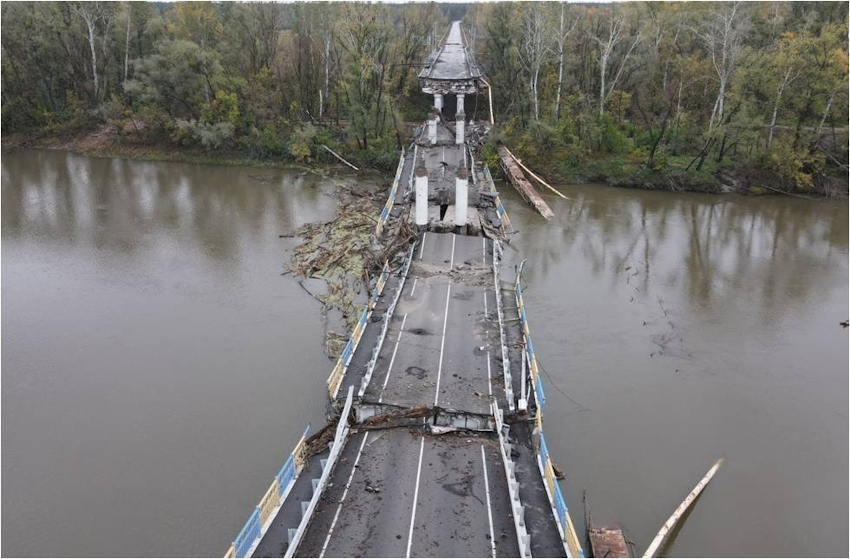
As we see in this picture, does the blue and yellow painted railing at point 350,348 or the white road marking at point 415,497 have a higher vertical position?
the blue and yellow painted railing at point 350,348

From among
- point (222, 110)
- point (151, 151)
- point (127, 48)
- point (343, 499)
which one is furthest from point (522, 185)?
point (127, 48)

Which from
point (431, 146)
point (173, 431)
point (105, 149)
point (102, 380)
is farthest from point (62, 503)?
point (105, 149)

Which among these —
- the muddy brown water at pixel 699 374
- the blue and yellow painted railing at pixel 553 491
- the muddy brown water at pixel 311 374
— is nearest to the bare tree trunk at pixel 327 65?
the muddy brown water at pixel 311 374

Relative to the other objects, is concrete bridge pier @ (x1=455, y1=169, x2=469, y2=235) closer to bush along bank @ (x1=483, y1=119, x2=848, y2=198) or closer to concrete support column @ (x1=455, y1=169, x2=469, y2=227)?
concrete support column @ (x1=455, y1=169, x2=469, y2=227)

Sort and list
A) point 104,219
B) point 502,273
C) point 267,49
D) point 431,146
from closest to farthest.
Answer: point 502,273
point 104,219
point 431,146
point 267,49

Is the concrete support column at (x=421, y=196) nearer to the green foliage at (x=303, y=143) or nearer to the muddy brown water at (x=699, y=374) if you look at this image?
the muddy brown water at (x=699, y=374)

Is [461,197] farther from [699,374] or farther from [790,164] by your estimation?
[790,164]

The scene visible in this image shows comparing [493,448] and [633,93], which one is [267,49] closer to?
[633,93]
